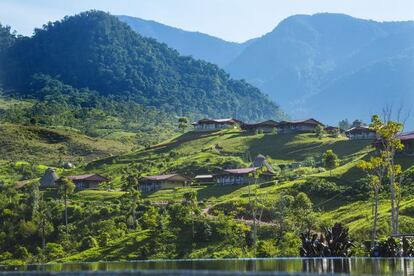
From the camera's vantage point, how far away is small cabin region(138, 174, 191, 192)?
145125mm

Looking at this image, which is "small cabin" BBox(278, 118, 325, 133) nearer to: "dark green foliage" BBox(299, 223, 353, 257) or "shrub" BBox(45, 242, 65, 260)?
"shrub" BBox(45, 242, 65, 260)

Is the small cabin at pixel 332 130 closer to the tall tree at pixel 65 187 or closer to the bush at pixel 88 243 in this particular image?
the tall tree at pixel 65 187

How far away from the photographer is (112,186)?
151m

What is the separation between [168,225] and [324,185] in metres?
30.9

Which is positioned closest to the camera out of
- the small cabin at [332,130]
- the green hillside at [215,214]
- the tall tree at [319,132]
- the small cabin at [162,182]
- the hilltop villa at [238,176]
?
the green hillside at [215,214]

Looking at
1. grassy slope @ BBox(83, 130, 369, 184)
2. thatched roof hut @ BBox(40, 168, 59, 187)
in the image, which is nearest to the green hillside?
grassy slope @ BBox(83, 130, 369, 184)

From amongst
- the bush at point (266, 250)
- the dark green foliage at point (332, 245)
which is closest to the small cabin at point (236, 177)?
the bush at point (266, 250)

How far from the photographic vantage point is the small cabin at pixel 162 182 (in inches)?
5714

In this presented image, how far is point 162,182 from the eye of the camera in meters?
145

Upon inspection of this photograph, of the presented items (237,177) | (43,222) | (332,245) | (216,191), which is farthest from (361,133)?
(332,245)

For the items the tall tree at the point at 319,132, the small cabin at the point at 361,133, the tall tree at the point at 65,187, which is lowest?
the tall tree at the point at 65,187

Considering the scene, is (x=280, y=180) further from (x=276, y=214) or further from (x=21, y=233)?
(x=21, y=233)

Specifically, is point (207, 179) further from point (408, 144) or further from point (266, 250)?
point (266, 250)

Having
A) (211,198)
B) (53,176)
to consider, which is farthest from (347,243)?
(53,176)
